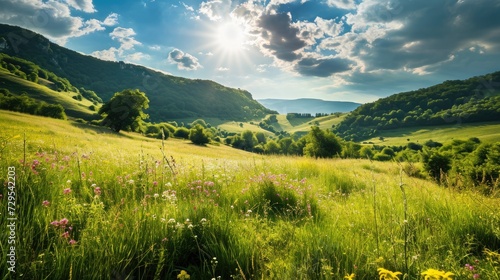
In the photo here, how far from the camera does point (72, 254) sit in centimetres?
234

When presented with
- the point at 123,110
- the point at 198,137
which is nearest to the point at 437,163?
the point at 123,110

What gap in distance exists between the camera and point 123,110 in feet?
196

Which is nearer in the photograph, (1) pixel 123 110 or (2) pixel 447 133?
(1) pixel 123 110

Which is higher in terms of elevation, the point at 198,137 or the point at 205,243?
the point at 205,243

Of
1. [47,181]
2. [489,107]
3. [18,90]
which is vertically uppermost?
[489,107]

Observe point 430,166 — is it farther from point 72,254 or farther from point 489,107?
point 489,107

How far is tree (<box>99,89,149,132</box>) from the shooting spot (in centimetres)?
5975

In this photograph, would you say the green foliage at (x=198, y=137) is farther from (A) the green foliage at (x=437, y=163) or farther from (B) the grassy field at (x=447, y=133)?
(B) the grassy field at (x=447, y=133)

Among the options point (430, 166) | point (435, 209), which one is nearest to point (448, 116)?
point (430, 166)

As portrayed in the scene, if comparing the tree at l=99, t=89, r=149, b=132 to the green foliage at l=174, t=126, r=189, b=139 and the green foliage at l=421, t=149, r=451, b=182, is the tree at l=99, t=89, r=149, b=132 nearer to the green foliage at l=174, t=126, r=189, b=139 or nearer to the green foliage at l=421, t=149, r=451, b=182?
the green foliage at l=174, t=126, r=189, b=139

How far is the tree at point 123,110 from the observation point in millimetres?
59750

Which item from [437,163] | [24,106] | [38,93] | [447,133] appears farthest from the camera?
[447,133]

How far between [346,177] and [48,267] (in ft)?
32.9

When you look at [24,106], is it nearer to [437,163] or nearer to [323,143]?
[323,143]
